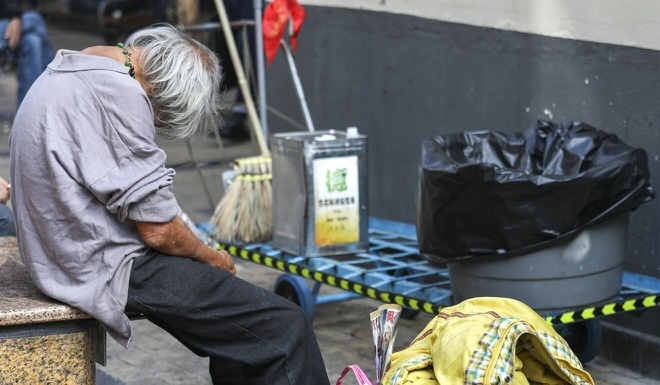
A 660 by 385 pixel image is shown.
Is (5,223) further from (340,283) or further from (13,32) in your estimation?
(13,32)

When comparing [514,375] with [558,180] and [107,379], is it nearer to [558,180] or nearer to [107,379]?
[558,180]

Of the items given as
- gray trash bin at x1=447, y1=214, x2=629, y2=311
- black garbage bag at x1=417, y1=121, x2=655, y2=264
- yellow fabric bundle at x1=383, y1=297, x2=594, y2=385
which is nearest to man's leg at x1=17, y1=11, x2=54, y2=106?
black garbage bag at x1=417, y1=121, x2=655, y2=264

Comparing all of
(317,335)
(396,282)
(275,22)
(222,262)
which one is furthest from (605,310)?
(275,22)

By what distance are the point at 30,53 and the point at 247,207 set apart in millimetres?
4735

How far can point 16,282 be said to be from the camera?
3.57 m

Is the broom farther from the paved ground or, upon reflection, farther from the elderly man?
the elderly man

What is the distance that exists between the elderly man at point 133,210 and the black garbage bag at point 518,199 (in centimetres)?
91

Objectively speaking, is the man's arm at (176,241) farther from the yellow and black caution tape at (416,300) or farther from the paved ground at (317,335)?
the paved ground at (317,335)

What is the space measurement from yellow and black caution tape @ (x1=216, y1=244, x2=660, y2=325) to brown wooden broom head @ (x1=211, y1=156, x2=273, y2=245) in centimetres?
21

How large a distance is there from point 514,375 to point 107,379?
195cm

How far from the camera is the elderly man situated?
314 centimetres

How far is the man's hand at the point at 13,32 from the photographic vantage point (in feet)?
30.3

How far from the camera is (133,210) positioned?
3170mm

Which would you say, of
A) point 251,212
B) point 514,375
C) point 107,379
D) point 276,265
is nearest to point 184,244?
point 514,375
